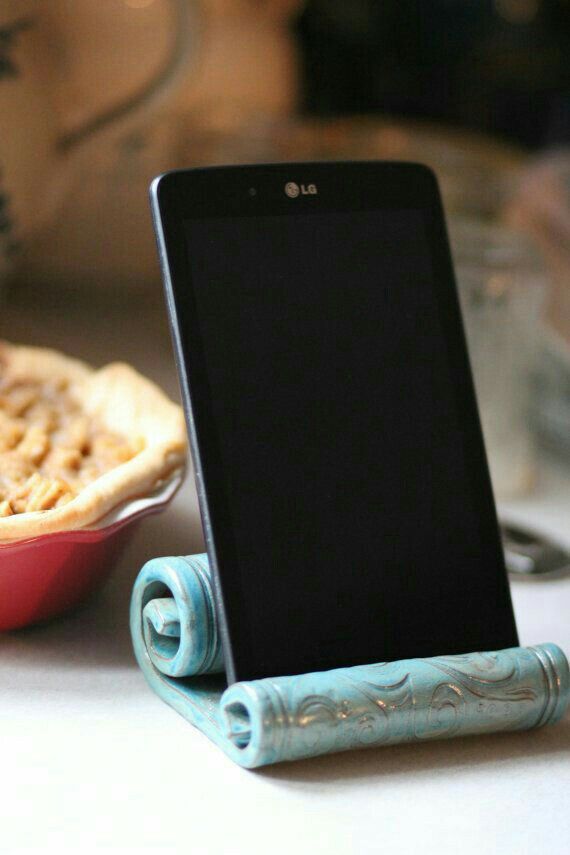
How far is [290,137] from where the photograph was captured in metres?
1.34

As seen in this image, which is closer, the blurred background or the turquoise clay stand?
the turquoise clay stand

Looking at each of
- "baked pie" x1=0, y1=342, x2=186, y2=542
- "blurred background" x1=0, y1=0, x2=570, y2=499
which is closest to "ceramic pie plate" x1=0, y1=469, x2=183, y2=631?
"baked pie" x1=0, y1=342, x2=186, y2=542

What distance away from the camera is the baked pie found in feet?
1.73

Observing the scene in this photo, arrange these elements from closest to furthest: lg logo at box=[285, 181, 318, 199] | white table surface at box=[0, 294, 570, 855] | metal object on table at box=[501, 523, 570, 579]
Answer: white table surface at box=[0, 294, 570, 855] → lg logo at box=[285, 181, 318, 199] → metal object on table at box=[501, 523, 570, 579]

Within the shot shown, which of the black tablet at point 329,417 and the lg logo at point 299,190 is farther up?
the lg logo at point 299,190

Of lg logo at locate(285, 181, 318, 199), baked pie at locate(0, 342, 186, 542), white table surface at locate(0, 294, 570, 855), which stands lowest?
white table surface at locate(0, 294, 570, 855)

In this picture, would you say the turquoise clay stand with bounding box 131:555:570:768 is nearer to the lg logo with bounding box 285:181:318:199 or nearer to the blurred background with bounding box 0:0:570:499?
the lg logo with bounding box 285:181:318:199

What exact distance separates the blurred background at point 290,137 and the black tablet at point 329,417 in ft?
1.04

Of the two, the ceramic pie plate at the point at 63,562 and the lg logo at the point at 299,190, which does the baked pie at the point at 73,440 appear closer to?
the ceramic pie plate at the point at 63,562

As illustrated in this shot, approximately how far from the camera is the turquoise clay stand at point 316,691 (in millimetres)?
459

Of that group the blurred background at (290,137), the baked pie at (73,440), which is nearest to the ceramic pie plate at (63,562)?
the baked pie at (73,440)

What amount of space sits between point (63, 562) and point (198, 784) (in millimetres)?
127

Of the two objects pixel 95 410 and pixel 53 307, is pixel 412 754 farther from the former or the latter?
pixel 53 307

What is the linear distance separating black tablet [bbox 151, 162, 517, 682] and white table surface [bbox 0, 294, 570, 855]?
47 mm
